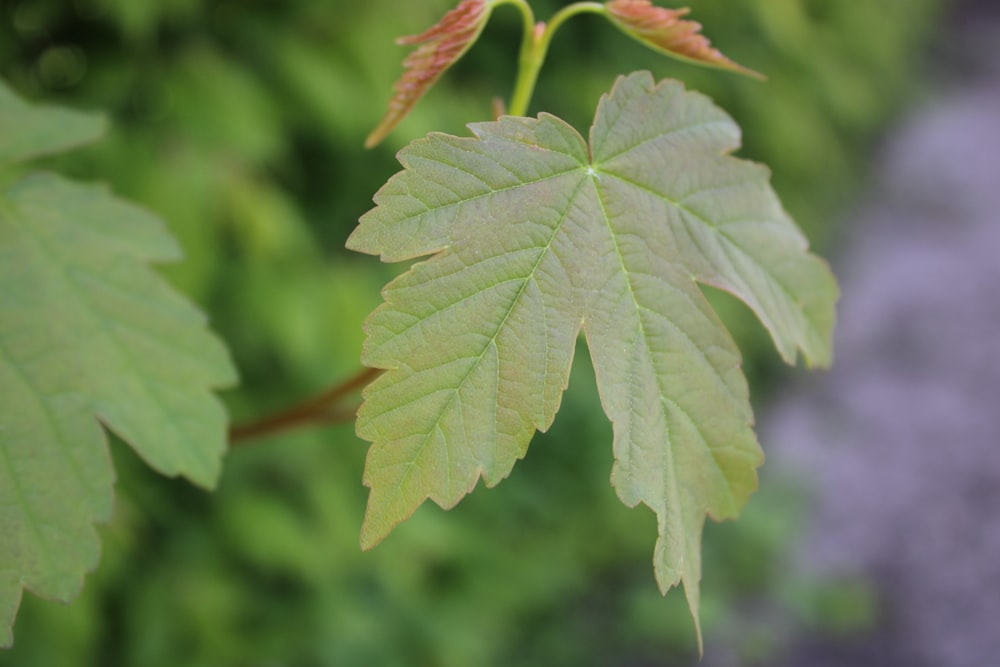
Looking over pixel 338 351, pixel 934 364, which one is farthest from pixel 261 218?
pixel 934 364

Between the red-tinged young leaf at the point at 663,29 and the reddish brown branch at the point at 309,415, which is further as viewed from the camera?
the reddish brown branch at the point at 309,415

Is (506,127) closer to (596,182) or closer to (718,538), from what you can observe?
(596,182)

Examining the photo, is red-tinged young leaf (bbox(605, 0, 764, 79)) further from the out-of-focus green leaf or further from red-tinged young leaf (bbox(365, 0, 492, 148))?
the out-of-focus green leaf

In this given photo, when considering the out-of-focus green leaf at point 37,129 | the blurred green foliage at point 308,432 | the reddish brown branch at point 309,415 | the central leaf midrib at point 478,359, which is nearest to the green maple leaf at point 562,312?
the central leaf midrib at point 478,359

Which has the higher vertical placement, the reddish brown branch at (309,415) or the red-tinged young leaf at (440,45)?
the red-tinged young leaf at (440,45)

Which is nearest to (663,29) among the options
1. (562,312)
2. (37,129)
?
(562,312)

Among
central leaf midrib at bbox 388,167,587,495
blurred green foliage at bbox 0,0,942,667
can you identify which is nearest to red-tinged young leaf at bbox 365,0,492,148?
central leaf midrib at bbox 388,167,587,495

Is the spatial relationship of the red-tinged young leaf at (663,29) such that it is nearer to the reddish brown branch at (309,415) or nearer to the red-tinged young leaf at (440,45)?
the red-tinged young leaf at (440,45)
